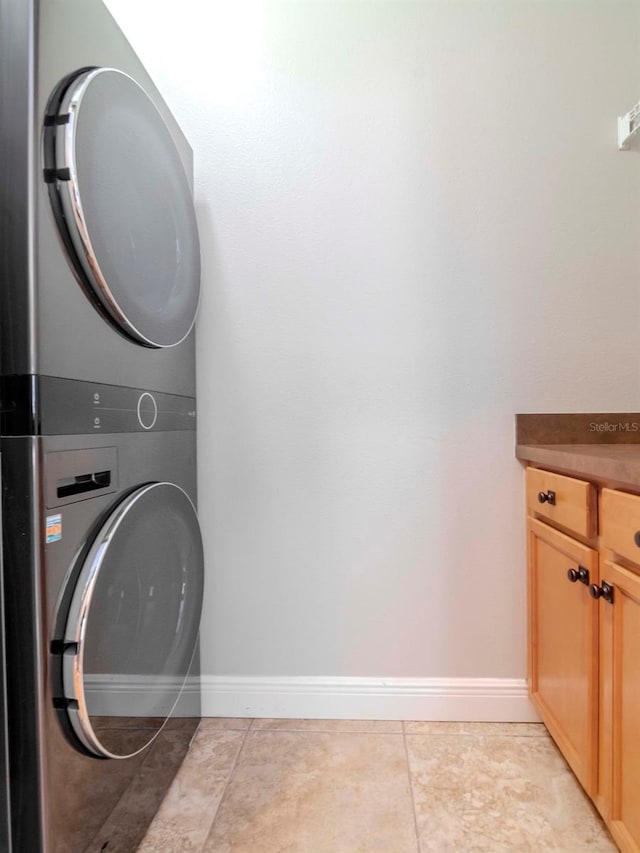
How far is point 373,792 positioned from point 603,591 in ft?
2.51

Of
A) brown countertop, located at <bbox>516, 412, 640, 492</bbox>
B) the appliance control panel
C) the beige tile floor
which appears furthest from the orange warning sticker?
brown countertop, located at <bbox>516, 412, 640, 492</bbox>

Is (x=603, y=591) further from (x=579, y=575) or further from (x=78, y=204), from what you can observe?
(x=78, y=204)

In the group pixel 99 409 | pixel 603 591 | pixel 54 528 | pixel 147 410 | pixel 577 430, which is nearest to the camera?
pixel 54 528

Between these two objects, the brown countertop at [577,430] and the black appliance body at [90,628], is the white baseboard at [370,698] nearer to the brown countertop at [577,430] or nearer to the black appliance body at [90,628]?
the black appliance body at [90,628]

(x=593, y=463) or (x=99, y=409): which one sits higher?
(x=99, y=409)

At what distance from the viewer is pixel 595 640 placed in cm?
118

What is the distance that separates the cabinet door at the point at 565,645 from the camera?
1193mm

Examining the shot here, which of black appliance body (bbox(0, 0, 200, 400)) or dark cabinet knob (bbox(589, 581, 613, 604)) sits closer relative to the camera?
black appliance body (bbox(0, 0, 200, 400))

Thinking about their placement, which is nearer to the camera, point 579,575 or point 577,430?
point 579,575

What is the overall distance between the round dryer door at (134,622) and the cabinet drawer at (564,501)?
919 mm

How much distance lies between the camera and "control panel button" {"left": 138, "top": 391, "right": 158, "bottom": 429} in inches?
47.8

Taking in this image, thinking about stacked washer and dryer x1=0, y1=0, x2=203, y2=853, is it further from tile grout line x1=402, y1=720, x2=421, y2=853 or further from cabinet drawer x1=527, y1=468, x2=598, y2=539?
cabinet drawer x1=527, y1=468, x2=598, y2=539

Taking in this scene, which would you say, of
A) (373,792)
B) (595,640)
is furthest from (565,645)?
(373,792)

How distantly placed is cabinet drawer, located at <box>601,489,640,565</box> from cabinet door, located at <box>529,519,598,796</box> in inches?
3.9
